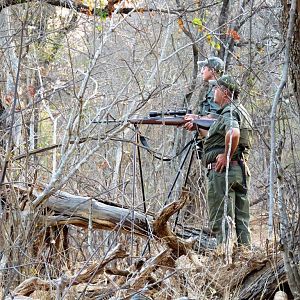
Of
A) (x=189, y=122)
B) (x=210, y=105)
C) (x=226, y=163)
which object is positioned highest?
(x=210, y=105)

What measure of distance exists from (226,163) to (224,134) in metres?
0.26

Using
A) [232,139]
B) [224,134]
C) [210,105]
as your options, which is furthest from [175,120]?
[210,105]

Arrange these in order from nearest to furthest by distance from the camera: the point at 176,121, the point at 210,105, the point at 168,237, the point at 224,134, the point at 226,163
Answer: the point at 168,237
the point at 226,163
the point at 224,134
the point at 176,121
the point at 210,105

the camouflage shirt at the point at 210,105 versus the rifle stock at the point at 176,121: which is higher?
the camouflage shirt at the point at 210,105

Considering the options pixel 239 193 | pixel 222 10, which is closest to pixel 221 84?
pixel 239 193

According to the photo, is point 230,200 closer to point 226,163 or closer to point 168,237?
point 226,163

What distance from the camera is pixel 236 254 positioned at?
4469 mm

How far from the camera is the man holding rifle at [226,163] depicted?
5.38 m

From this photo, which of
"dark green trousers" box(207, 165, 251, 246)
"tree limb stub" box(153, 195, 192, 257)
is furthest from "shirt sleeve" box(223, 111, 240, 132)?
"tree limb stub" box(153, 195, 192, 257)

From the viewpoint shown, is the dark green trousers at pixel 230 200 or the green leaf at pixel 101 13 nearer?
the dark green trousers at pixel 230 200

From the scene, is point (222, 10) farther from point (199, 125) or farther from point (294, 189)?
point (294, 189)

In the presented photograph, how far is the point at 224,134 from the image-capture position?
5484mm

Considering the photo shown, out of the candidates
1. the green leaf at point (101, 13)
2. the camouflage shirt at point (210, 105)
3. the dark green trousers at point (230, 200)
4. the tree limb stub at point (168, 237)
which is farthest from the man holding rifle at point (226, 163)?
the green leaf at point (101, 13)

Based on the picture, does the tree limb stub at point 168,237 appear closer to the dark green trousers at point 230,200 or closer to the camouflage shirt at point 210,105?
the dark green trousers at point 230,200
